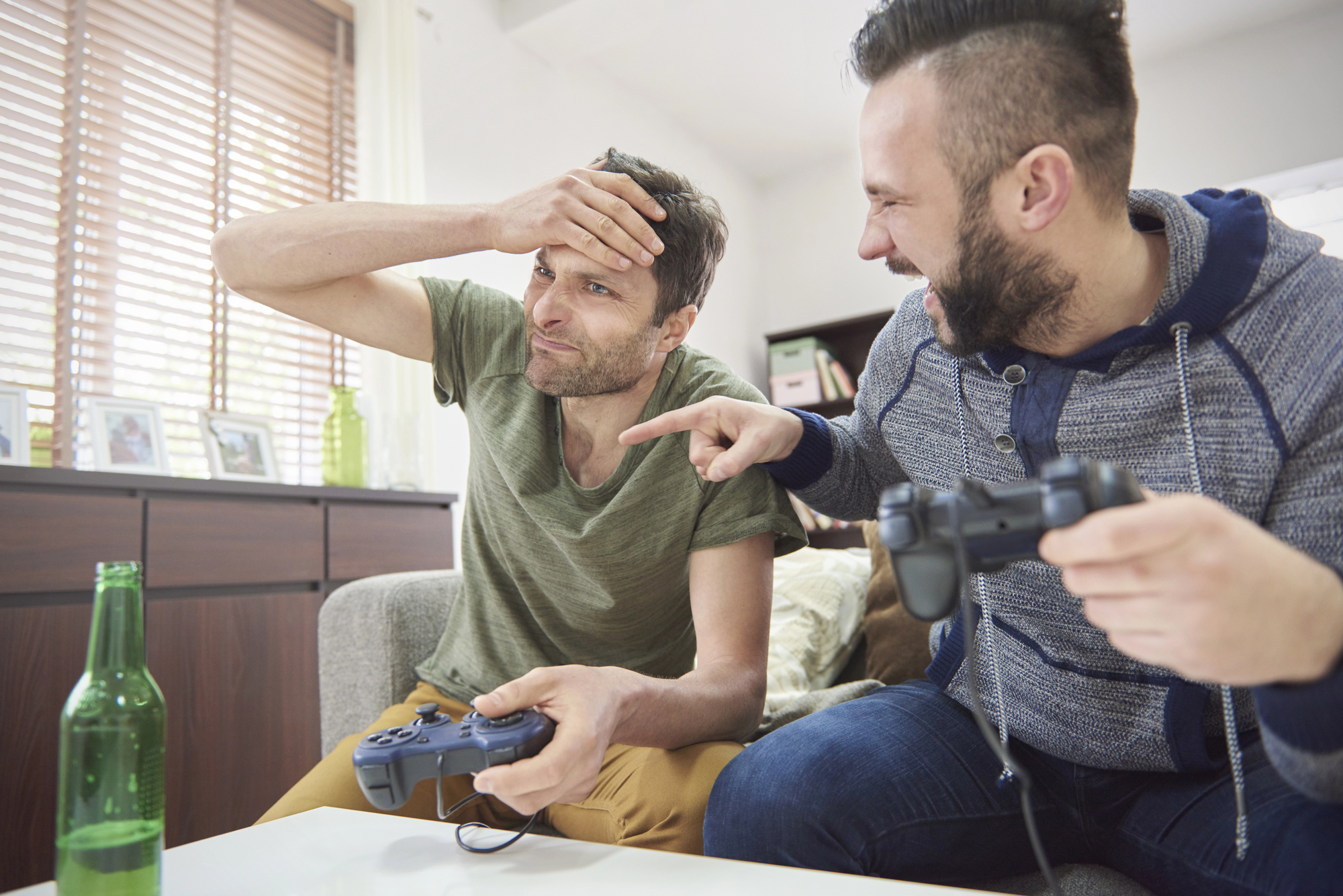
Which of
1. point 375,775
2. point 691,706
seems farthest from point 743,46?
point 375,775

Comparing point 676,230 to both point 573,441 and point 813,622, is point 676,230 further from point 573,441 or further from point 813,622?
point 813,622

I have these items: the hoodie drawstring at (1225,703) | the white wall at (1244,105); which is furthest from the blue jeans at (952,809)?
the white wall at (1244,105)

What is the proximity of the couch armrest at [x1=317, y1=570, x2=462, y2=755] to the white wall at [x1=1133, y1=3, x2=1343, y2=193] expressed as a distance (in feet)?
12.1

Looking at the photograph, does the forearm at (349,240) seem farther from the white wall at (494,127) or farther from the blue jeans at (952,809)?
the white wall at (494,127)

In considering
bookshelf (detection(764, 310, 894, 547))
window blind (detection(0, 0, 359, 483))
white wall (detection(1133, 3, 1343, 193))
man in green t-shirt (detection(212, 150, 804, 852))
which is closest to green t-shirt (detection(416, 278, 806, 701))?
man in green t-shirt (detection(212, 150, 804, 852))

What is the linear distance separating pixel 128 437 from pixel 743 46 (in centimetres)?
291

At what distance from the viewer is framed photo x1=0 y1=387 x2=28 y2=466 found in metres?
1.71

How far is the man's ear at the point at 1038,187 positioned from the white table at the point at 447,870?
2.08 ft

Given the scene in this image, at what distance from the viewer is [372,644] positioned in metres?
1.32

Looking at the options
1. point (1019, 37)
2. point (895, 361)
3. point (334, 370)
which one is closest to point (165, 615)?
point (334, 370)

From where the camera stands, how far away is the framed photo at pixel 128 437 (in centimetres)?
190

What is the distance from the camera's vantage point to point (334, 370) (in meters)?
2.66

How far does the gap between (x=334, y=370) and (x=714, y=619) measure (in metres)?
2.07

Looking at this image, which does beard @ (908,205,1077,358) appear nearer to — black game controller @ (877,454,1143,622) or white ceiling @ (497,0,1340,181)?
black game controller @ (877,454,1143,622)
